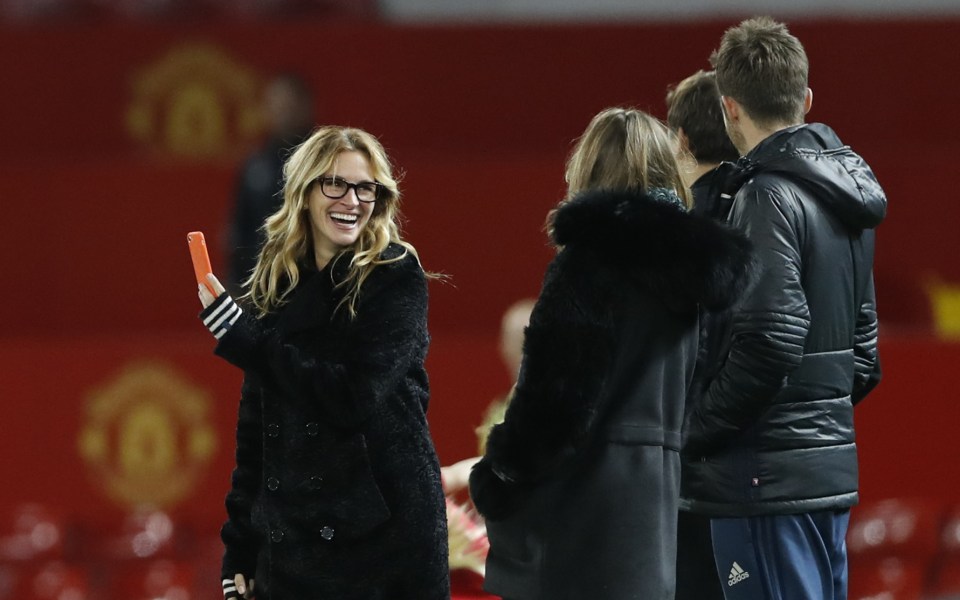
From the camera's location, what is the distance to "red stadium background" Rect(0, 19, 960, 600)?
5781mm

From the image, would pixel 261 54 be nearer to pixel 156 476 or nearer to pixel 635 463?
pixel 156 476

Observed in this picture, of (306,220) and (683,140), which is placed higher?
(683,140)

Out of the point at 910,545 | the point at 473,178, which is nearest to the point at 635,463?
the point at 910,545

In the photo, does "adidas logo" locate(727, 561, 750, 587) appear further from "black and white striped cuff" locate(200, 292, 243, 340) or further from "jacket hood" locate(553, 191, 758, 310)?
"black and white striped cuff" locate(200, 292, 243, 340)

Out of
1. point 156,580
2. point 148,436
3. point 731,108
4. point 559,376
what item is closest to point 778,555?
point 559,376

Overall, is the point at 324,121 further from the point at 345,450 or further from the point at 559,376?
the point at 559,376

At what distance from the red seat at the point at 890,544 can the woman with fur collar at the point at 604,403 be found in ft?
10.5

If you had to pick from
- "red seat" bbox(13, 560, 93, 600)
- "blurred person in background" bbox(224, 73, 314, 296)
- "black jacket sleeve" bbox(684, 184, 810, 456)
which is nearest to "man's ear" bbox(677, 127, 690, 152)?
"black jacket sleeve" bbox(684, 184, 810, 456)

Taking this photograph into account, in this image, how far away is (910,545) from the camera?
567 cm

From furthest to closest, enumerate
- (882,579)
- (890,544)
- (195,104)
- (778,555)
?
(195,104)
(882,579)
(890,544)
(778,555)

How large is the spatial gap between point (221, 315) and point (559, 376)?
2.01 feet

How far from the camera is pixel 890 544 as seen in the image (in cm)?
570

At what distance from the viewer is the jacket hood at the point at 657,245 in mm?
2629

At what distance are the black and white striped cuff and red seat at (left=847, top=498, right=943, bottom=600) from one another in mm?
3574
